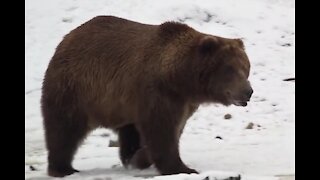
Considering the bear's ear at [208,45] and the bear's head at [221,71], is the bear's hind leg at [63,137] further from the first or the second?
the bear's ear at [208,45]

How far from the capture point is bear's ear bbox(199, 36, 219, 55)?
238 inches

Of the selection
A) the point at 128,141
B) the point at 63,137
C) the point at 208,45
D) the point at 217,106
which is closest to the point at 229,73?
the point at 208,45

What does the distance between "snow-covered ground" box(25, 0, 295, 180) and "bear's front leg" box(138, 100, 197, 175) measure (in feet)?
0.72

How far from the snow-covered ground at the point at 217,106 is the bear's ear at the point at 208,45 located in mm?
723

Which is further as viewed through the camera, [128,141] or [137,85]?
[128,141]

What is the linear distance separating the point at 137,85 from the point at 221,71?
33.3 inches

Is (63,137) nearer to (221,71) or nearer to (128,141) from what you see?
(128,141)

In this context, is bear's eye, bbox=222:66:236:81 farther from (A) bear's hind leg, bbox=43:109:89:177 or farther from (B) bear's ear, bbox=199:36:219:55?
(A) bear's hind leg, bbox=43:109:89:177

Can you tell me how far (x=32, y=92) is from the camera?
41.8ft

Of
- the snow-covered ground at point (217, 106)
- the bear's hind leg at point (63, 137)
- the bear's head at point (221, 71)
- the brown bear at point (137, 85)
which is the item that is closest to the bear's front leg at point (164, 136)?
the brown bear at point (137, 85)

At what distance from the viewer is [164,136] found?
610cm

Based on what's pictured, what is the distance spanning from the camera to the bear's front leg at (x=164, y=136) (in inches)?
239

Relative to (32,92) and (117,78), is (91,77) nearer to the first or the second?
(117,78)

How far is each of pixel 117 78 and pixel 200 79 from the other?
904 mm
